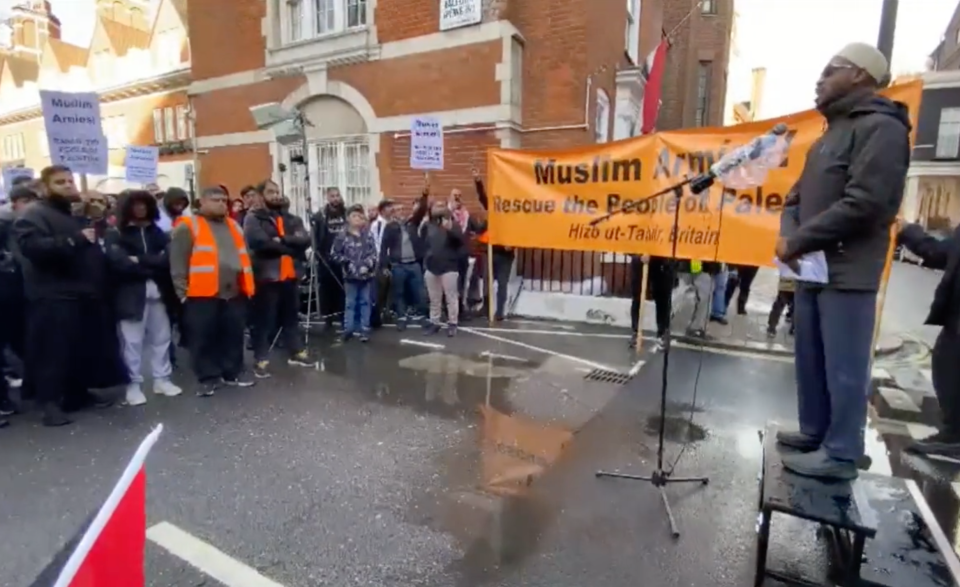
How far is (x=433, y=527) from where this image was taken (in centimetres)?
330

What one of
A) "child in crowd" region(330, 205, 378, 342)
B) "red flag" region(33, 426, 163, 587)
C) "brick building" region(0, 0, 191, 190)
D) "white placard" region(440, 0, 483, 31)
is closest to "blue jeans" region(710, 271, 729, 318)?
"child in crowd" region(330, 205, 378, 342)

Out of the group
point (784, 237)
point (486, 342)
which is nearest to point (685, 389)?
point (486, 342)

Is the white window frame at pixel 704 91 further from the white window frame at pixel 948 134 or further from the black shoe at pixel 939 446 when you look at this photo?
the white window frame at pixel 948 134

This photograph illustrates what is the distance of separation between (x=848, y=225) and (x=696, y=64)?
846 inches

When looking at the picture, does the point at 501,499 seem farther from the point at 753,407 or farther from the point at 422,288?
the point at 422,288

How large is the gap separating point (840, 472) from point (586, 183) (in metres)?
5.27

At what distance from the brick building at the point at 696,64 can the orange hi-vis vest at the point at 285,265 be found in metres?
15.3

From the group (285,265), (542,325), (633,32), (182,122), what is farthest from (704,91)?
(285,265)

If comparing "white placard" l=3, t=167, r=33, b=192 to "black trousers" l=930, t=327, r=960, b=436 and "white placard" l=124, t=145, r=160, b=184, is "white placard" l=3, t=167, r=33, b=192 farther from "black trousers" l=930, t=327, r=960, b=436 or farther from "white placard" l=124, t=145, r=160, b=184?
"black trousers" l=930, t=327, r=960, b=436

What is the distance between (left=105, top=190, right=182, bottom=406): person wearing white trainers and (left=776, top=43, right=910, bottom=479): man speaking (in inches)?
205

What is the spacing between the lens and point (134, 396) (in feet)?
17.5

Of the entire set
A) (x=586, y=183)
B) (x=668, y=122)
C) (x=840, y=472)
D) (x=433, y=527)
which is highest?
(x=668, y=122)

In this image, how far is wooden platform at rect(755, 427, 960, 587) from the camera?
7.84ft

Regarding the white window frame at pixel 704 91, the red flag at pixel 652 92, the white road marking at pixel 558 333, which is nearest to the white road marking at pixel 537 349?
the white road marking at pixel 558 333
